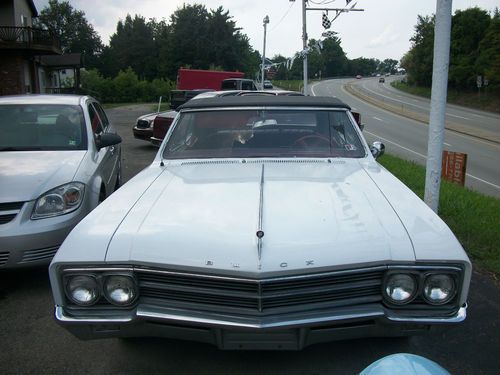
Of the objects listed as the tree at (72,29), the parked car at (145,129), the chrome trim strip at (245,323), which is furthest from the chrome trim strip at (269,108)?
the tree at (72,29)

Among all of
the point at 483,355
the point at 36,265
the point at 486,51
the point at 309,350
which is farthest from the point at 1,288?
the point at 486,51

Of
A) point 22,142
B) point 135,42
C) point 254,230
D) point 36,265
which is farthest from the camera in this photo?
point 135,42

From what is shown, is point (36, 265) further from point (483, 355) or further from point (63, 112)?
point (483, 355)

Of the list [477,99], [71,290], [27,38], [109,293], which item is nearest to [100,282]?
[109,293]

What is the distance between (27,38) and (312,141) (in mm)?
28539

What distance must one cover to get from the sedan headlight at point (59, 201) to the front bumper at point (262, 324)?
1.80 m

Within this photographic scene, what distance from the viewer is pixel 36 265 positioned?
4039 millimetres

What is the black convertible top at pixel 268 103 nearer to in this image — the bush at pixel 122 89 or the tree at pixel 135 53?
the bush at pixel 122 89

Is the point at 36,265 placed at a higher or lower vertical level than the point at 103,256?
lower

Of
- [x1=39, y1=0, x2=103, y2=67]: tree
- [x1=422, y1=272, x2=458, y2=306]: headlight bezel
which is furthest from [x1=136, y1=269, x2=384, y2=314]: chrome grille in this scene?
[x1=39, y1=0, x2=103, y2=67]: tree

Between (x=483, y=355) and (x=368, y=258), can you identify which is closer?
(x=368, y=258)

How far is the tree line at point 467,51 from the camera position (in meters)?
49.0

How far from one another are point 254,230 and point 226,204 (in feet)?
1.41

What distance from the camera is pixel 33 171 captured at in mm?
4441
